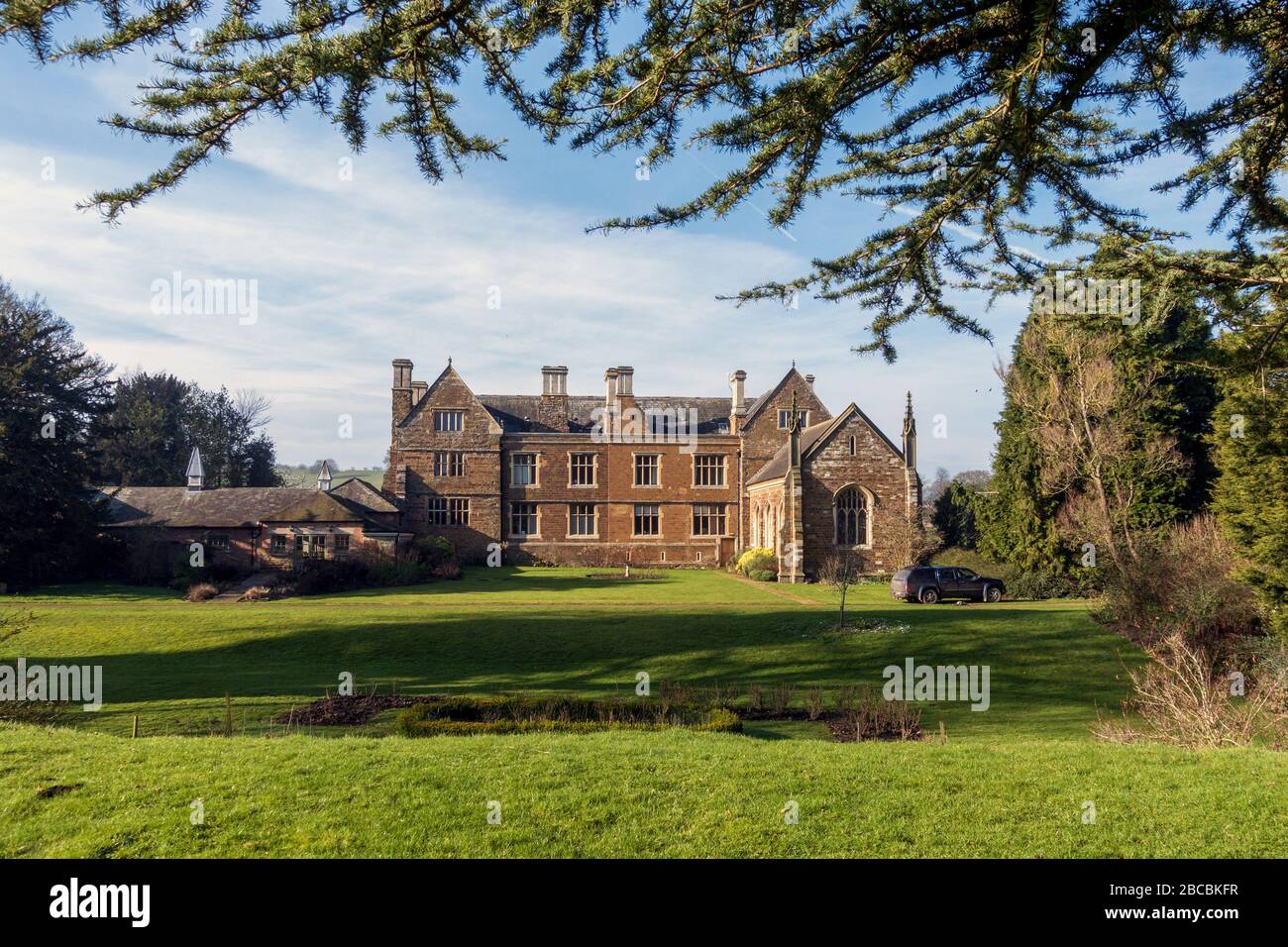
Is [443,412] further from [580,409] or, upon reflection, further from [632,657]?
[632,657]

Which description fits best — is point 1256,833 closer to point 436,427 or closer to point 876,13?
point 876,13

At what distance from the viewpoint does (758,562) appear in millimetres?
36812

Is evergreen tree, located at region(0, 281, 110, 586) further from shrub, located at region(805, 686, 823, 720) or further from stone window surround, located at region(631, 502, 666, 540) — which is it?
shrub, located at region(805, 686, 823, 720)

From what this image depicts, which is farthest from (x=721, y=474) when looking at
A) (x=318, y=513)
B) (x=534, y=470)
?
(x=318, y=513)

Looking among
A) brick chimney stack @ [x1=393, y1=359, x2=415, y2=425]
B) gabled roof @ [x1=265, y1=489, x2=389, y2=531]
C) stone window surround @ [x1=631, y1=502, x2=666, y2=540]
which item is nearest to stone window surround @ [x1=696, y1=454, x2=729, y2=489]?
stone window surround @ [x1=631, y1=502, x2=666, y2=540]

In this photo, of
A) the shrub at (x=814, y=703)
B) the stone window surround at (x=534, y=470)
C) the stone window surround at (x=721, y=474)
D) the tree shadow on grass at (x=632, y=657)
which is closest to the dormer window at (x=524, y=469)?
the stone window surround at (x=534, y=470)

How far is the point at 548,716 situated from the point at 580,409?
116ft

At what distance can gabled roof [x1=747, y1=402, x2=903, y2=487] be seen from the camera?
3669 cm

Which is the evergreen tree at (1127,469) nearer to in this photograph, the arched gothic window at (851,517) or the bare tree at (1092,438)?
the bare tree at (1092,438)

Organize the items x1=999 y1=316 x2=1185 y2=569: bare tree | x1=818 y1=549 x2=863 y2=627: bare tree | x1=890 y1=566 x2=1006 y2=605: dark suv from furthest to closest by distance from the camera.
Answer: x1=818 y1=549 x2=863 y2=627: bare tree → x1=999 y1=316 x2=1185 y2=569: bare tree → x1=890 y1=566 x2=1006 y2=605: dark suv

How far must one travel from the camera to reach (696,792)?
7.45 m

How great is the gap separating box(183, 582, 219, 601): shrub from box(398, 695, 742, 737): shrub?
20.5 m

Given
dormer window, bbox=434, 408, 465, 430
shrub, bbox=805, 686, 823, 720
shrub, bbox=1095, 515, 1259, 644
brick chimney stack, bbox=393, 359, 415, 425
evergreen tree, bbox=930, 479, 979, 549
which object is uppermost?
brick chimney stack, bbox=393, 359, 415, 425
